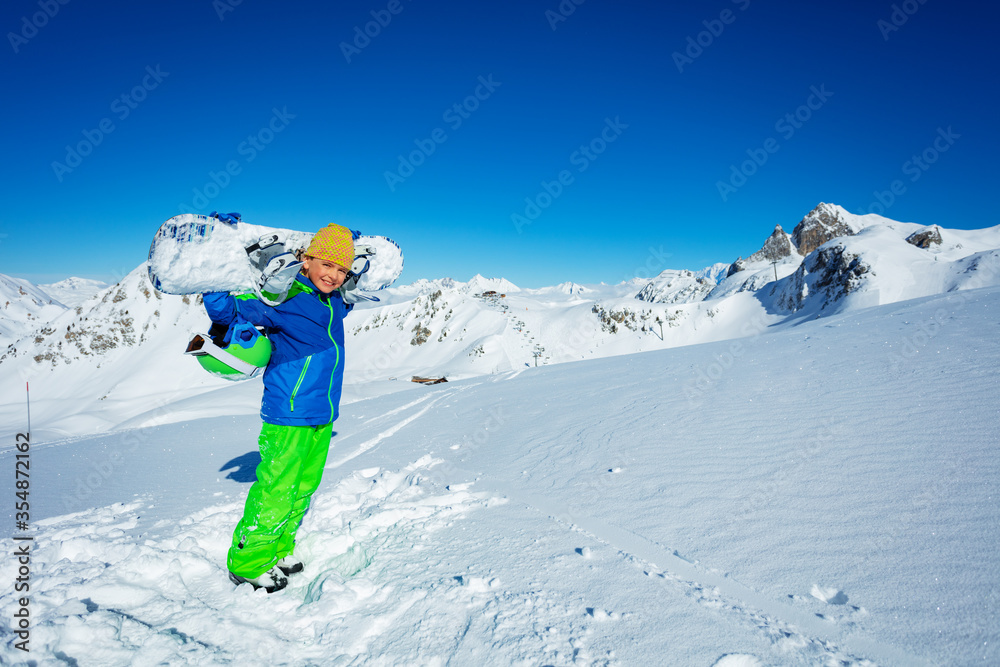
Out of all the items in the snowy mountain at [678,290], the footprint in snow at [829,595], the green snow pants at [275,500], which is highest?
the snowy mountain at [678,290]

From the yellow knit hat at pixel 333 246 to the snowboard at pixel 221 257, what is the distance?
14 centimetres

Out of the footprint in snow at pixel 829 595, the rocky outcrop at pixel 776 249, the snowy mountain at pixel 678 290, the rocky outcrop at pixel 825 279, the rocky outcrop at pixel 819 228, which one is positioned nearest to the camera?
the footprint in snow at pixel 829 595

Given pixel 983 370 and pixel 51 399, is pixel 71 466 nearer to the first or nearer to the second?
pixel 983 370

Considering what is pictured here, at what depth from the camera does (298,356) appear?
2656 mm

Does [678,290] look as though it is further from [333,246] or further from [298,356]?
[298,356]

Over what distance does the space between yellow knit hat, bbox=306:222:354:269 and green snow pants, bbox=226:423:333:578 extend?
3.50 ft

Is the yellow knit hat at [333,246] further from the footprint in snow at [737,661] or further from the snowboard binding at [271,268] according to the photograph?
the footprint in snow at [737,661]

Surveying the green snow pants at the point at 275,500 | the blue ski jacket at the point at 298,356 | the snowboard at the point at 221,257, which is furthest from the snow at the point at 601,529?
the snowboard at the point at 221,257

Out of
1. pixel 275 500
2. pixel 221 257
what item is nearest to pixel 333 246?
pixel 221 257

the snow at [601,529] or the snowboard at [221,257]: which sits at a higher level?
the snowboard at [221,257]

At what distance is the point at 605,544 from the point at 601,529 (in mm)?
197

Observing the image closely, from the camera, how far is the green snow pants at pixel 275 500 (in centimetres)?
238

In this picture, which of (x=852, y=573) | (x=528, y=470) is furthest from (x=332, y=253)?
(x=852, y=573)

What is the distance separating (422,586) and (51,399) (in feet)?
302
